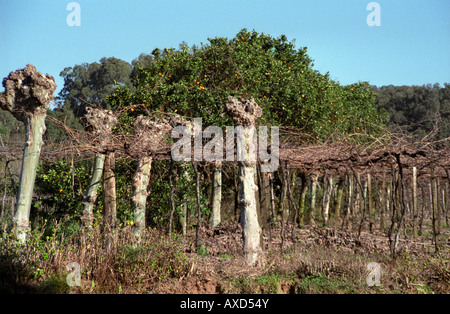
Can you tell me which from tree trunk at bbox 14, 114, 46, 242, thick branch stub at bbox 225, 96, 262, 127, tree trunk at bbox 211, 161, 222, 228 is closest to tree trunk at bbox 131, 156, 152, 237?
tree trunk at bbox 14, 114, 46, 242

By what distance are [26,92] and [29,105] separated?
0.77 feet

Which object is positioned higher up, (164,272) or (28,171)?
(28,171)

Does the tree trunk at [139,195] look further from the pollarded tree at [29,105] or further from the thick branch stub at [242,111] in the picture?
the thick branch stub at [242,111]

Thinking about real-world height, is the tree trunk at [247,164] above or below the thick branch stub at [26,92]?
below

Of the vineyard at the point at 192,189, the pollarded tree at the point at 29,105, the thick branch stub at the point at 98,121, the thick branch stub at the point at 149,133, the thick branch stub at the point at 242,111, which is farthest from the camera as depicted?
the thick branch stub at the point at 98,121

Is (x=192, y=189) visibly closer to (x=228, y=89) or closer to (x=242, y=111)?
(x=228, y=89)

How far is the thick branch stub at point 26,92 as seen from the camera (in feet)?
23.7

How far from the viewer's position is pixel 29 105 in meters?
7.32

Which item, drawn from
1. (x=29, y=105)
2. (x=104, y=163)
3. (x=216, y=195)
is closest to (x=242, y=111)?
(x=104, y=163)

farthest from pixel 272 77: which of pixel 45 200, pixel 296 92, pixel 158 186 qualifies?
pixel 45 200

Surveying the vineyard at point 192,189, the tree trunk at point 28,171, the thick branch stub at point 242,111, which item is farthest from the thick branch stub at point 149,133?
the tree trunk at point 28,171

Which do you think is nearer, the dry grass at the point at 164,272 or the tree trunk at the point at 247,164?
the dry grass at the point at 164,272

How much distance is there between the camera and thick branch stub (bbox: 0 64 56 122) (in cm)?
723
